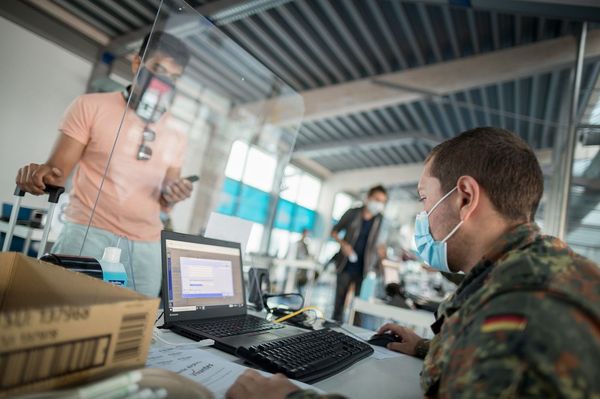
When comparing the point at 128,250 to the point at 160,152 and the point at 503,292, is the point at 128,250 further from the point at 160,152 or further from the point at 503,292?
the point at 503,292

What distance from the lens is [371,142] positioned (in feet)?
26.8

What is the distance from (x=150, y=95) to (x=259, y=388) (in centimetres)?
137

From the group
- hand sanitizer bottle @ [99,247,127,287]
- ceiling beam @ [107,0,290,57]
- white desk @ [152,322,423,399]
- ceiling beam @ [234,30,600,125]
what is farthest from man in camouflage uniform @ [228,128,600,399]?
ceiling beam @ [234,30,600,125]

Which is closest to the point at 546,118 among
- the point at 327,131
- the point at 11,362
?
the point at 327,131

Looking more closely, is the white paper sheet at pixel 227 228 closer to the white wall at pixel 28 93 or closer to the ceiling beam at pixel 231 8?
the ceiling beam at pixel 231 8

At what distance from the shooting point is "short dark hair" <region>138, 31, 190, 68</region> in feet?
4.84

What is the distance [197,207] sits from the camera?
2617 millimetres

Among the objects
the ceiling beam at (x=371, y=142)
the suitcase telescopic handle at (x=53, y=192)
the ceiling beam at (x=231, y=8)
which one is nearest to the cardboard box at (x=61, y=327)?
the suitcase telescopic handle at (x=53, y=192)

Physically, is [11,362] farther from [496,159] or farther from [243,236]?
[243,236]

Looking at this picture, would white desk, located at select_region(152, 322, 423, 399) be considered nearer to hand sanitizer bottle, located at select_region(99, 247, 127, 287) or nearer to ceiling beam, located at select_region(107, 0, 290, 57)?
hand sanitizer bottle, located at select_region(99, 247, 127, 287)

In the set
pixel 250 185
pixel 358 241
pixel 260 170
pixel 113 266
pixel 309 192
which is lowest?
pixel 113 266

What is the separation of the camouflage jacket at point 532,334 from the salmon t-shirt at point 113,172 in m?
1.32

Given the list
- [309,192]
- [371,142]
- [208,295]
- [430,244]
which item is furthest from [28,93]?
[309,192]

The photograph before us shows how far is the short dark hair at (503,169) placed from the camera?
2.63ft
